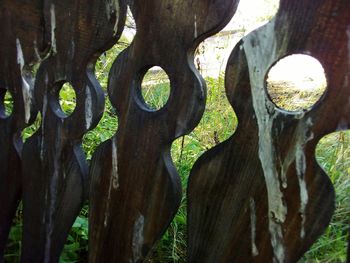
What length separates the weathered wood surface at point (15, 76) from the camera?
4.89 ft

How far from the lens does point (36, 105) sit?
1.49 meters

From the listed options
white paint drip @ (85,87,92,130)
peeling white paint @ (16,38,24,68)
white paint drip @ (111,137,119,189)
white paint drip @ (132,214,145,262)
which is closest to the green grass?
white paint drip @ (132,214,145,262)

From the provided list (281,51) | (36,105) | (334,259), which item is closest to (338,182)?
(334,259)

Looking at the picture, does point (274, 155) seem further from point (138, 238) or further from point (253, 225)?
point (138, 238)

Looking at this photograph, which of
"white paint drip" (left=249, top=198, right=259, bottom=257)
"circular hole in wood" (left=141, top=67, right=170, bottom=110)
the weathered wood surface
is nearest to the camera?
"white paint drip" (left=249, top=198, right=259, bottom=257)

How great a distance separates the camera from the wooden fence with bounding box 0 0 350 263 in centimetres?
95

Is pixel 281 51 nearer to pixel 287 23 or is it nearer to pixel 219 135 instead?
pixel 287 23

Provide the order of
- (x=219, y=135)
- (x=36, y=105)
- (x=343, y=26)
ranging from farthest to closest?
(x=219, y=135), (x=36, y=105), (x=343, y=26)

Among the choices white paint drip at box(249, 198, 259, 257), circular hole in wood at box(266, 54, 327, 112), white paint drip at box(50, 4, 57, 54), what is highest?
white paint drip at box(50, 4, 57, 54)

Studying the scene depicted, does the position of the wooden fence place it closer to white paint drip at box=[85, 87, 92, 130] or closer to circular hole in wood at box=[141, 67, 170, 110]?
white paint drip at box=[85, 87, 92, 130]

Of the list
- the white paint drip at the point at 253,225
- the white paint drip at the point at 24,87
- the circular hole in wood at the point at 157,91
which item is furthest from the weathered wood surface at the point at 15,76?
the circular hole in wood at the point at 157,91

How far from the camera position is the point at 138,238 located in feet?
4.25

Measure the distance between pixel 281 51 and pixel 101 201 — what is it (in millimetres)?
708

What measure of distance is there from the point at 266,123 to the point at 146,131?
1.15ft
